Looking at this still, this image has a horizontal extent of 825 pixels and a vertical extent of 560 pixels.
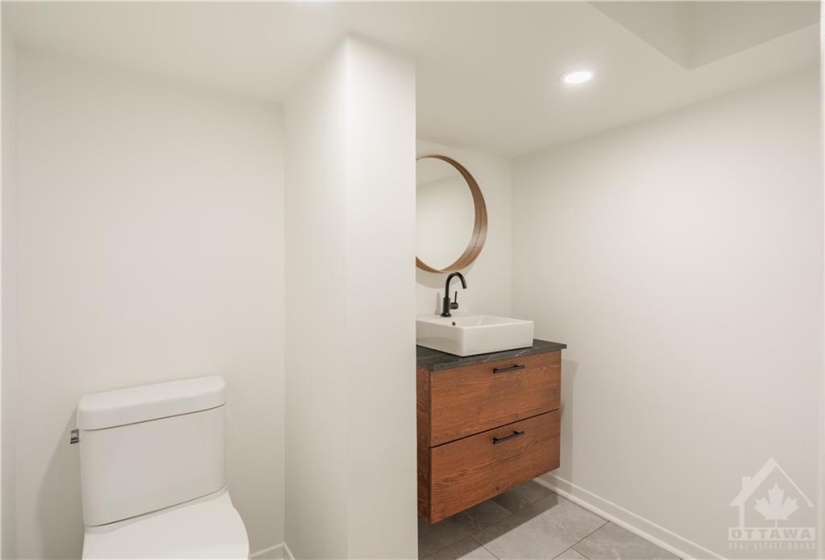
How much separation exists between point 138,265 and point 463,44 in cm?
149

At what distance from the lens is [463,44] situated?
144 centimetres

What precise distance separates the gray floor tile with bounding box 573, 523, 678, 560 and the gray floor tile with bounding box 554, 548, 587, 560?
0.03m

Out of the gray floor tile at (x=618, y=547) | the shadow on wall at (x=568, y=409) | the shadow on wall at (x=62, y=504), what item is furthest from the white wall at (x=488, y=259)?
the shadow on wall at (x=62, y=504)

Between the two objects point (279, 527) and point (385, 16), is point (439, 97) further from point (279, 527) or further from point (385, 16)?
point (279, 527)

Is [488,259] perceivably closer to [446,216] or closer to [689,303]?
[446,216]

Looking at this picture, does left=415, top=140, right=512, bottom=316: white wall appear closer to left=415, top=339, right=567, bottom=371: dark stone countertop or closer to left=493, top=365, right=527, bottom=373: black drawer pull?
left=415, top=339, right=567, bottom=371: dark stone countertop

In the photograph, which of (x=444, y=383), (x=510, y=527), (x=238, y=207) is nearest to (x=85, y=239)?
(x=238, y=207)

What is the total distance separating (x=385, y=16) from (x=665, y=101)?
1.36 m

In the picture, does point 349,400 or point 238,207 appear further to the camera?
point 238,207

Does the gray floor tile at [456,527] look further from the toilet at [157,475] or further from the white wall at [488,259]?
the white wall at [488,259]

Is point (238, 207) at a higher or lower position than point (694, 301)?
higher

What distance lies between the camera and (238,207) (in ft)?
6.01

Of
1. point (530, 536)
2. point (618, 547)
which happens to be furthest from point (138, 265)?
point (618, 547)

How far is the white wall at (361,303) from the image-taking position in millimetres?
1412
